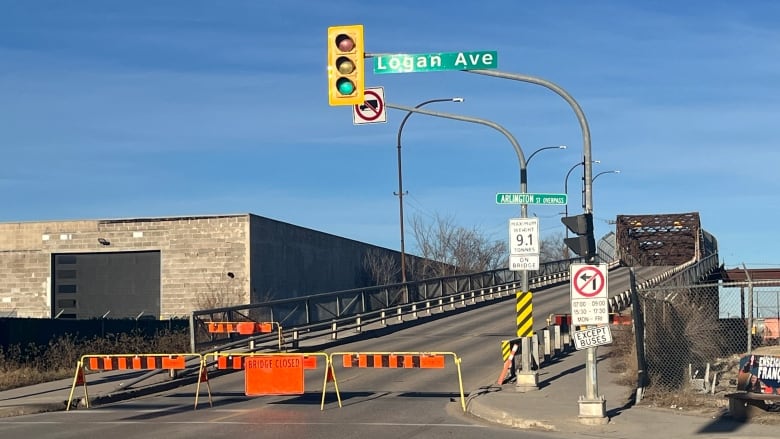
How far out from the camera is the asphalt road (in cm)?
1472

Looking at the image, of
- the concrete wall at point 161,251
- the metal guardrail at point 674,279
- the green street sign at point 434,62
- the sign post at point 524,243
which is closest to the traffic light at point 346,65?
the green street sign at point 434,62

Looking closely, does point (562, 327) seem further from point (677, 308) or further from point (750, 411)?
point (750, 411)

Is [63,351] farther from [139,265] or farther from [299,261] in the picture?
[299,261]

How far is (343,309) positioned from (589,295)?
20238mm

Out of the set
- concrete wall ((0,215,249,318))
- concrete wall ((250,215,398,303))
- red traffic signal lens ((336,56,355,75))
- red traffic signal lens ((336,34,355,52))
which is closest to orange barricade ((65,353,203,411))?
red traffic signal lens ((336,56,355,75))

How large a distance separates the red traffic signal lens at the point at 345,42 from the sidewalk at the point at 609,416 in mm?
6587

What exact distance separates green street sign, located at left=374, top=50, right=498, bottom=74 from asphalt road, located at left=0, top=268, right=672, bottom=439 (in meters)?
5.82

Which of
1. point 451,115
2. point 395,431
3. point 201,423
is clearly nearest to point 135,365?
point 201,423

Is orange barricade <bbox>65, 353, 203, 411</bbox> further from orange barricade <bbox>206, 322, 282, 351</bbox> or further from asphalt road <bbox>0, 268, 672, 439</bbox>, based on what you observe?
orange barricade <bbox>206, 322, 282, 351</bbox>

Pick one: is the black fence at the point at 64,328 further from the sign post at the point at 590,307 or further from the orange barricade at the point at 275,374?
the sign post at the point at 590,307

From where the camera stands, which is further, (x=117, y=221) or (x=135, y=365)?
(x=117, y=221)

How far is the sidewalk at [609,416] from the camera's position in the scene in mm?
14219

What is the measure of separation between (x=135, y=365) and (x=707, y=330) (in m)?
15.0

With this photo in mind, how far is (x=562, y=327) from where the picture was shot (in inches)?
1066
